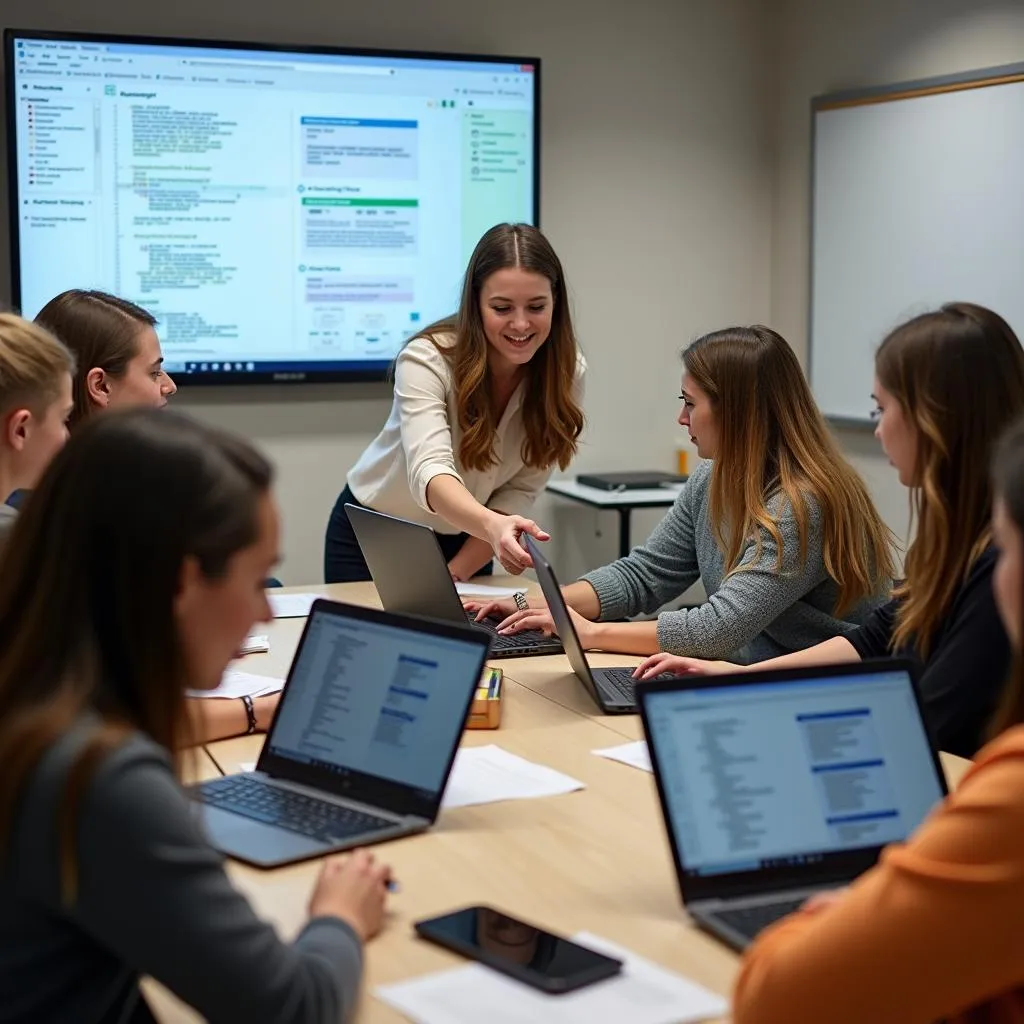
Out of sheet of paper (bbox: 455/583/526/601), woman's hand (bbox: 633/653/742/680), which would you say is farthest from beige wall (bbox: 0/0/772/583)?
woman's hand (bbox: 633/653/742/680)

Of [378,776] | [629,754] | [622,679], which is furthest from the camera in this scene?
[622,679]

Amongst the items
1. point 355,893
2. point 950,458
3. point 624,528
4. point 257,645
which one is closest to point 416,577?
point 257,645

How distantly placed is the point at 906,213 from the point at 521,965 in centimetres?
364

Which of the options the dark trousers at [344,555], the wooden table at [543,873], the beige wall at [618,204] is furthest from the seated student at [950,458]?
the beige wall at [618,204]

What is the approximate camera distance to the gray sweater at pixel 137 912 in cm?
105

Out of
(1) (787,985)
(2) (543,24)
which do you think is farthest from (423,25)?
(1) (787,985)

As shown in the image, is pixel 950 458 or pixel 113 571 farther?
pixel 950 458

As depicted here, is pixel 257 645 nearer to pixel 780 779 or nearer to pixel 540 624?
pixel 540 624

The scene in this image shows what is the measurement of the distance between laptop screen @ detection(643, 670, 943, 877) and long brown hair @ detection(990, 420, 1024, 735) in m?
0.28

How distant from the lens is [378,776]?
1.66m

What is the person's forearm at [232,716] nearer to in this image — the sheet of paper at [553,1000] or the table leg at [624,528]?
the sheet of paper at [553,1000]

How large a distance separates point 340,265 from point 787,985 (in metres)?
3.60

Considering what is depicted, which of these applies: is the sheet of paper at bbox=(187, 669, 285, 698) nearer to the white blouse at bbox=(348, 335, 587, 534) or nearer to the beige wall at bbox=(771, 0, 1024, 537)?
the white blouse at bbox=(348, 335, 587, 534)

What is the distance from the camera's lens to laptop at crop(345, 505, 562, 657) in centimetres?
237
